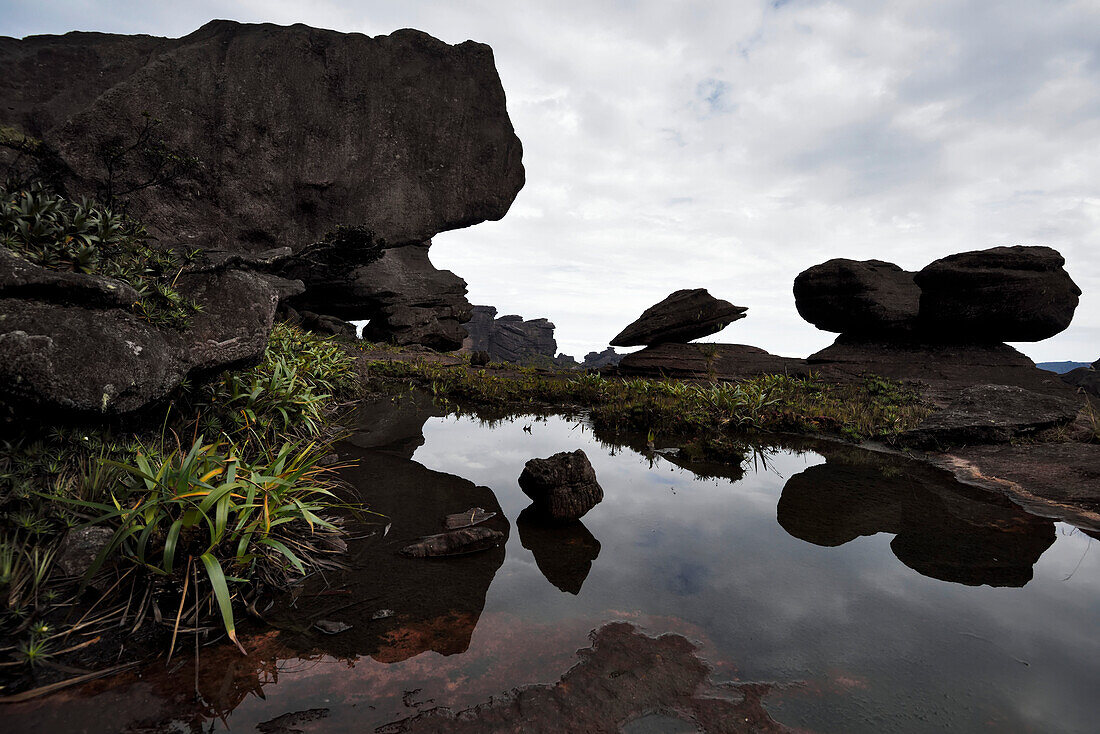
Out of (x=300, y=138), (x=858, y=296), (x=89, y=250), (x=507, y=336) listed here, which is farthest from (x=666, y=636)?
(x=507, y=336)

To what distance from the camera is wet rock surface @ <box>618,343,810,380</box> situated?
16.7 meters

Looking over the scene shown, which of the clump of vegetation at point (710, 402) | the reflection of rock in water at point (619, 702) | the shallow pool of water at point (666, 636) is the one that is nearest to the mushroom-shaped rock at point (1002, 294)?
the clump of vegetation at point (710, 402)

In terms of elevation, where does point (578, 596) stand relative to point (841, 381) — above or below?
below

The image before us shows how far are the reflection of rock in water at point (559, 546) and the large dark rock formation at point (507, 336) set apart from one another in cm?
6493

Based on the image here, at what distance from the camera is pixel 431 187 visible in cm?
2447

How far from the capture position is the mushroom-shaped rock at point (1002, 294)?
1520cm

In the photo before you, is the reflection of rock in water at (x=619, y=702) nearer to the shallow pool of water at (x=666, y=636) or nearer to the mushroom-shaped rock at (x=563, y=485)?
the shallow pool of water at (x=666, y=636)

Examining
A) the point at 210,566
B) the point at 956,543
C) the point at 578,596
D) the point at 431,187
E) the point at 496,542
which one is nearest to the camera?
the point at 210,566

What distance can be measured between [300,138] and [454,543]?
24.4 m

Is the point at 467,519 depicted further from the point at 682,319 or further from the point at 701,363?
the point at 682,319

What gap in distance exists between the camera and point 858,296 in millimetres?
18078

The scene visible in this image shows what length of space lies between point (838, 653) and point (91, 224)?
733cm

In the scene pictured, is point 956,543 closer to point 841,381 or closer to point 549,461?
point 549,461

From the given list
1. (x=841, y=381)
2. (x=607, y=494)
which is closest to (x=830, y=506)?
(x=607, y=494)
